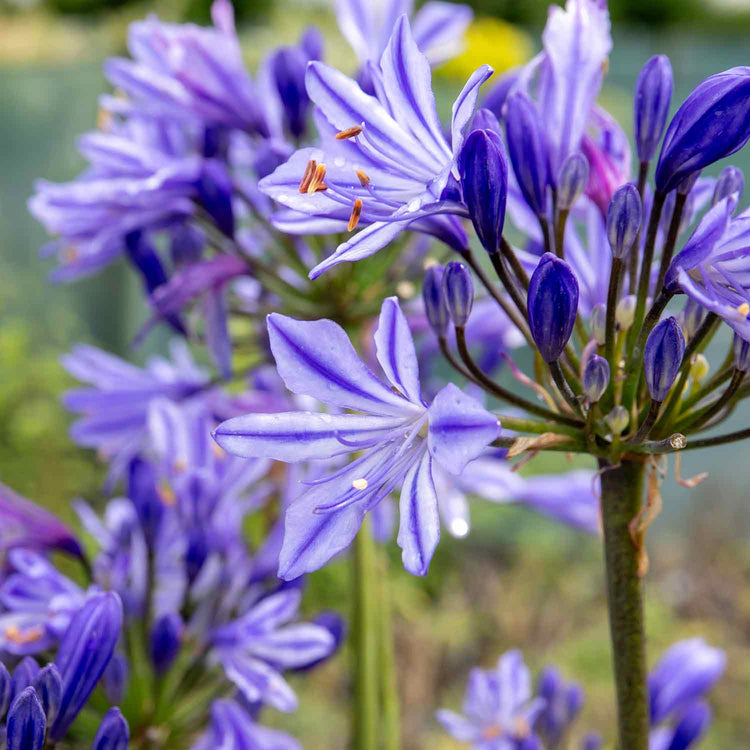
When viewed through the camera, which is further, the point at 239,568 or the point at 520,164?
the point at 239,568

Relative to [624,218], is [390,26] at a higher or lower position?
higher

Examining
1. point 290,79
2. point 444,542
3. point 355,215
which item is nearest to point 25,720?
point 355,215

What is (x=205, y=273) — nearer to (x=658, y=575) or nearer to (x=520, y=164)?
(x=520, y=164)

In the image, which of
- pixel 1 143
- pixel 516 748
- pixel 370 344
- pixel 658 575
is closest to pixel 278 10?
pixel 1 143

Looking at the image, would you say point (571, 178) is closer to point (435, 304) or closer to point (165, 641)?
Result: point (435, 304)

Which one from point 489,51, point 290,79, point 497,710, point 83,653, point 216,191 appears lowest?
point 497,710

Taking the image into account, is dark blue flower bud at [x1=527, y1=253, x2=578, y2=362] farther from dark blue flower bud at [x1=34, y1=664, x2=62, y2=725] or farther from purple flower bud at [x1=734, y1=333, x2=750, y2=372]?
dark blue flower bud at [x1=34, y1=664, x2=62, y2=725]

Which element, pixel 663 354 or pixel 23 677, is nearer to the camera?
pixel 663 354
